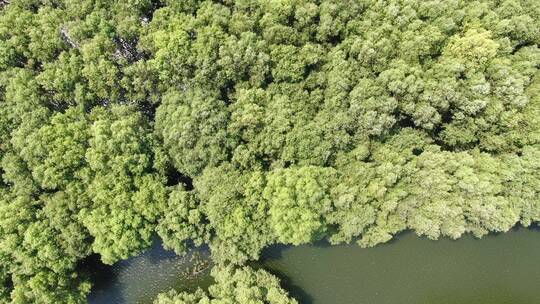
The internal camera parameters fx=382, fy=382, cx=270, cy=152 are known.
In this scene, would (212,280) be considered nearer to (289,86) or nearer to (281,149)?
(281,149)

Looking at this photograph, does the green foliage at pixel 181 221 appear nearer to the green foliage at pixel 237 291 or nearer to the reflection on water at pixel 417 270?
the green foliage at pixel 237 291

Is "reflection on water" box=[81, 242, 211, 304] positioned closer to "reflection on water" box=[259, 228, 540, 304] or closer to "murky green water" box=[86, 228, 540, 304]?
"murky green water" box=[86, 228, 540, 304]

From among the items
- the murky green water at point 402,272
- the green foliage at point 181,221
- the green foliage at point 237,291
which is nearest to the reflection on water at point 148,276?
the murky green water at point 402,272

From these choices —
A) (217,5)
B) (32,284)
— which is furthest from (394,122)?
(32,284)

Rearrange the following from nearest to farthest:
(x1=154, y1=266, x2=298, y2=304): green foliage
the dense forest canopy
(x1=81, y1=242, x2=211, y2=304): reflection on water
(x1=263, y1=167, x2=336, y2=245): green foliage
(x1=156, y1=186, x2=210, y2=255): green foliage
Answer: (x1=263, y1=167, x2=336, y2=245): green foliage
the dense forest canopy
(x1=156, y1=186, x2=210, y2=255): green foliage
(x1=154, y1=266, x2=298, y2=304): green foliage
(x1=81, y1=242, x2=211, y2=304): reflection on water

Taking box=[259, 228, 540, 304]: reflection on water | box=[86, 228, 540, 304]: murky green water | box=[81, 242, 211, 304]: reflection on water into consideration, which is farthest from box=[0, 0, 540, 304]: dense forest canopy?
box=[259, 228, 540, 304]: reflection on water
